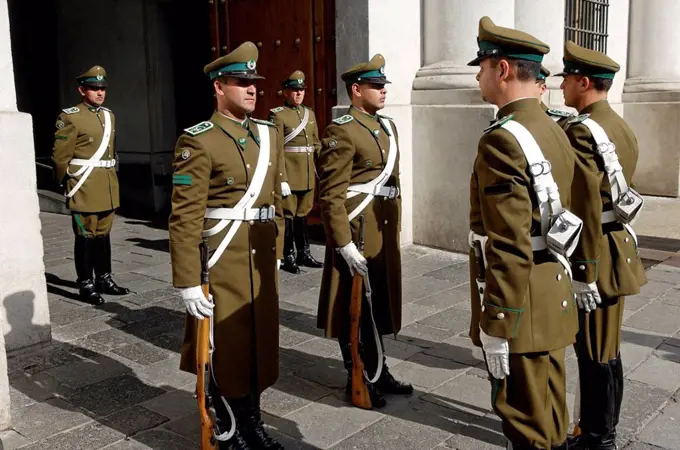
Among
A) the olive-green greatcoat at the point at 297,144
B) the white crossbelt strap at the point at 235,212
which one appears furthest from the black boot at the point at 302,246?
the white crossbelt strap at the point at 235,212

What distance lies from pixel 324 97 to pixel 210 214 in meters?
5.38

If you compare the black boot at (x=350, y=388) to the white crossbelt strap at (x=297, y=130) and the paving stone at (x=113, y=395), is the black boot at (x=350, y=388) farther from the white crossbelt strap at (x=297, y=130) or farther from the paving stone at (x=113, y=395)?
the white crossbelt strap at (x=297, y=130)

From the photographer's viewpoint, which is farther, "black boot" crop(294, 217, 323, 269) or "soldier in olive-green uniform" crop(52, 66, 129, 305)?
"black boot" crop(294, 217, 323, 269)

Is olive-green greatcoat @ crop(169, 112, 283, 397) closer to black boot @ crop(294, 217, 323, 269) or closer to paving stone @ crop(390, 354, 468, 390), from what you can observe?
paving stone @ crop(390, 354, 468, 390)

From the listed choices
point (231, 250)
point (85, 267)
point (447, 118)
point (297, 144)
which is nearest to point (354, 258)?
point (231, 250)

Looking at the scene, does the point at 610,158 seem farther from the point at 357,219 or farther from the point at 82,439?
the point at 82,439

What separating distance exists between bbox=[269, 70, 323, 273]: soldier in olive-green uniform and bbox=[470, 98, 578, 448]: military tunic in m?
4.88

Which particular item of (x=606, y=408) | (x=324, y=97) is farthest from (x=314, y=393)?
(x=324, y=97)

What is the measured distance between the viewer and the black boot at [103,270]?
21.2 ft

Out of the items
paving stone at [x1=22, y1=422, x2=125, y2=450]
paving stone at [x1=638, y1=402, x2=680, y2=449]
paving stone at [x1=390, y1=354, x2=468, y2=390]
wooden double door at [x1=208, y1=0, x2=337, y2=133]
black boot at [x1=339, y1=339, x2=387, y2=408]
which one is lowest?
paving stone at [x1=390, y1=354, x2=468, y2=390]

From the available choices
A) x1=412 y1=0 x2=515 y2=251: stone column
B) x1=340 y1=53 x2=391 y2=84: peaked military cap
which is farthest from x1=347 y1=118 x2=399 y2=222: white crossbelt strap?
x1=412 y1=0 x2=515 y2=251: stone column

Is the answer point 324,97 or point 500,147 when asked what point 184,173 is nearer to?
point 500,147

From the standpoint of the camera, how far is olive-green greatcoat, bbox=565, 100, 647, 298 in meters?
2.99

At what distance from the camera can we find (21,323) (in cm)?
484
